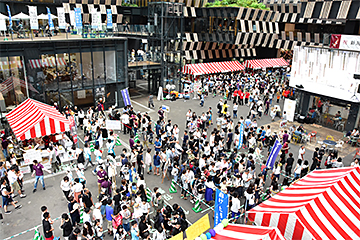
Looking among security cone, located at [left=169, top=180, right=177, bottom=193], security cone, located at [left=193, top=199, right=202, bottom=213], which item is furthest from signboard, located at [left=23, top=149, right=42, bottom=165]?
security cone, located at [left=193, top=199, right=202, bottom=213]

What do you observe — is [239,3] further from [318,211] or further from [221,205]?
[318,211]

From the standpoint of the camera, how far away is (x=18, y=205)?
36.4 feet

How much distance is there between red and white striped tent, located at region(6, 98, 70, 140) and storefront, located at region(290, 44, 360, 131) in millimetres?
17718

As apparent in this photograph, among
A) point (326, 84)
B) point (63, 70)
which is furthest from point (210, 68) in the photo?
point (63, 70)

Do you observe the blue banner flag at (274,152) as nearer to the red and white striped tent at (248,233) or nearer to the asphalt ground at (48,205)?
the asphalt ground at (48,205)

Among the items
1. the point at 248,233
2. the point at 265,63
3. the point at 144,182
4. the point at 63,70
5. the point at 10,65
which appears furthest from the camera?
the point at 265,63

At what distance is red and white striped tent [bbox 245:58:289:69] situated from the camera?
39562 millimetres

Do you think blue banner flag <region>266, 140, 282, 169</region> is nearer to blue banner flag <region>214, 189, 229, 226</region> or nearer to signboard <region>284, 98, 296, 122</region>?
blue banner flag <region>214, 189, 229, 226</region>

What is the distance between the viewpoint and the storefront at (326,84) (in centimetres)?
1902

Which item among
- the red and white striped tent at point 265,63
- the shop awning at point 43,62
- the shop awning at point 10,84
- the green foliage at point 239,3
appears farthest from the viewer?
the red and white striped tent at point 265,63

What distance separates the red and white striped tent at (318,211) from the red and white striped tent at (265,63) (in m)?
32.1

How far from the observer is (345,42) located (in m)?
19.4

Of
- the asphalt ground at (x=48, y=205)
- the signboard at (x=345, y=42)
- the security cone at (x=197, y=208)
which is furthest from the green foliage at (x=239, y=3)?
the security cone at (x=197, y=208)

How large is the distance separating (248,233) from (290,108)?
16941 mm
